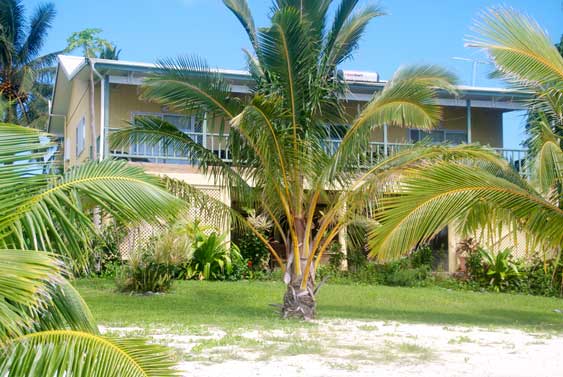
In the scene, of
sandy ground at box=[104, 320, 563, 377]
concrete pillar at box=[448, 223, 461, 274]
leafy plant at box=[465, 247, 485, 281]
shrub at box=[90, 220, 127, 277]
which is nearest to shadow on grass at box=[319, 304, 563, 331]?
sandy ground at box=[104, 320, 563, 377]

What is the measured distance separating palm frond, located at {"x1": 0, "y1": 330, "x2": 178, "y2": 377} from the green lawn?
720cm

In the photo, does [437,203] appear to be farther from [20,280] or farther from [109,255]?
[109,255]

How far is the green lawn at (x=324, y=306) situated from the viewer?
12.2 meters

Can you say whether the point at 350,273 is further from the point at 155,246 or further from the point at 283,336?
the point at 283,336

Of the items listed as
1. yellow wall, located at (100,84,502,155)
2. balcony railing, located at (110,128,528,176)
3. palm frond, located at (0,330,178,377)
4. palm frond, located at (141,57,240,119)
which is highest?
yellow wall, located at (100,84,502,155)

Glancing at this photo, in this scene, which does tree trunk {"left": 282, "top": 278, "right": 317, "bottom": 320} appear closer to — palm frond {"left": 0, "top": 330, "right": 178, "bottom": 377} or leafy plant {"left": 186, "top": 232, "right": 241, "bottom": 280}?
leafy plant {"left": 186, "top": 232, "right": 241, "bottom": 280}

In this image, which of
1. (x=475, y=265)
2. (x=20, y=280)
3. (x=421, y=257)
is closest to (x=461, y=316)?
(x=475, y=265)

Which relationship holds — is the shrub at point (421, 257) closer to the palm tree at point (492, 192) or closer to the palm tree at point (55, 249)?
the palm tree at point (492, 192)

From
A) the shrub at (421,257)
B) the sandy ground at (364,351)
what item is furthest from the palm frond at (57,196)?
the shrub at (421,257)

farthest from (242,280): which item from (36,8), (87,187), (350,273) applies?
(36,8)

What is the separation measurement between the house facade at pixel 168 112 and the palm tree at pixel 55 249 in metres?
10.9

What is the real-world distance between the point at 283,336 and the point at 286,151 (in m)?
3.18

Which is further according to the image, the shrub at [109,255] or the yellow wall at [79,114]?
the yellow wall at [79,114]

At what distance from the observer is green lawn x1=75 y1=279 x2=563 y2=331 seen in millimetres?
12227
